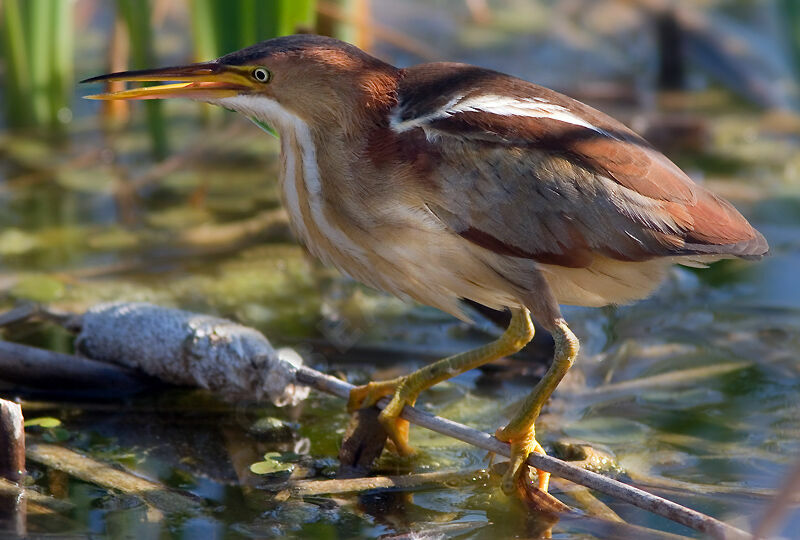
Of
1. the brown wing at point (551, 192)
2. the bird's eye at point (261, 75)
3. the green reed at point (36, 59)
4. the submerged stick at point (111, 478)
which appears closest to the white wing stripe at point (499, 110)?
the brown wing at point (551, 192)

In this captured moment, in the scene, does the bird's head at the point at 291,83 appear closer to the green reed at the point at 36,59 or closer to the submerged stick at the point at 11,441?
the submerged stick at the point at 11,441

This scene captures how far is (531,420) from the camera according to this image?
2.48m

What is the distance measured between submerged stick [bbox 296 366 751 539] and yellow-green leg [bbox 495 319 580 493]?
0.02 meters

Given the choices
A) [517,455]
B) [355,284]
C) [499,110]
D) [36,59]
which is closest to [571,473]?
[517,455]

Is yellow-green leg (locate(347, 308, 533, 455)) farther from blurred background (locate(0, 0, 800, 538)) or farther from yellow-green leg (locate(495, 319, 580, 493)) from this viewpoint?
yellow-green leg (locate(495, 319, 580, 493))

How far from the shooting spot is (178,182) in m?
4.45

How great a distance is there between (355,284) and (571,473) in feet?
4.95

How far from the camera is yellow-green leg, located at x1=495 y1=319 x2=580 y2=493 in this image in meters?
2.47

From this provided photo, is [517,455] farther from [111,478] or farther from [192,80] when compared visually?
[192,80]

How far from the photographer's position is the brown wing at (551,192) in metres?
2.47

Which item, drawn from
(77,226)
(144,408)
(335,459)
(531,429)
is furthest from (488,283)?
(77,226)

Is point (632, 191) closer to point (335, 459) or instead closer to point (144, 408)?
point (335, 459)

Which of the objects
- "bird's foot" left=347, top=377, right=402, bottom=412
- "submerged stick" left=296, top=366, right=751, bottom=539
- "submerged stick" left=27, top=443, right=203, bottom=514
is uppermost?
"bird's foot" left=347, top=377, right=402, bottom=412

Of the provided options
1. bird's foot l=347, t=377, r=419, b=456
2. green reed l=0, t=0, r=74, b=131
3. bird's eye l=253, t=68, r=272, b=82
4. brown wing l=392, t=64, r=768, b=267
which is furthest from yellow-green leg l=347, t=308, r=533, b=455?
green reed l=0, t=0, r=74, b=131
